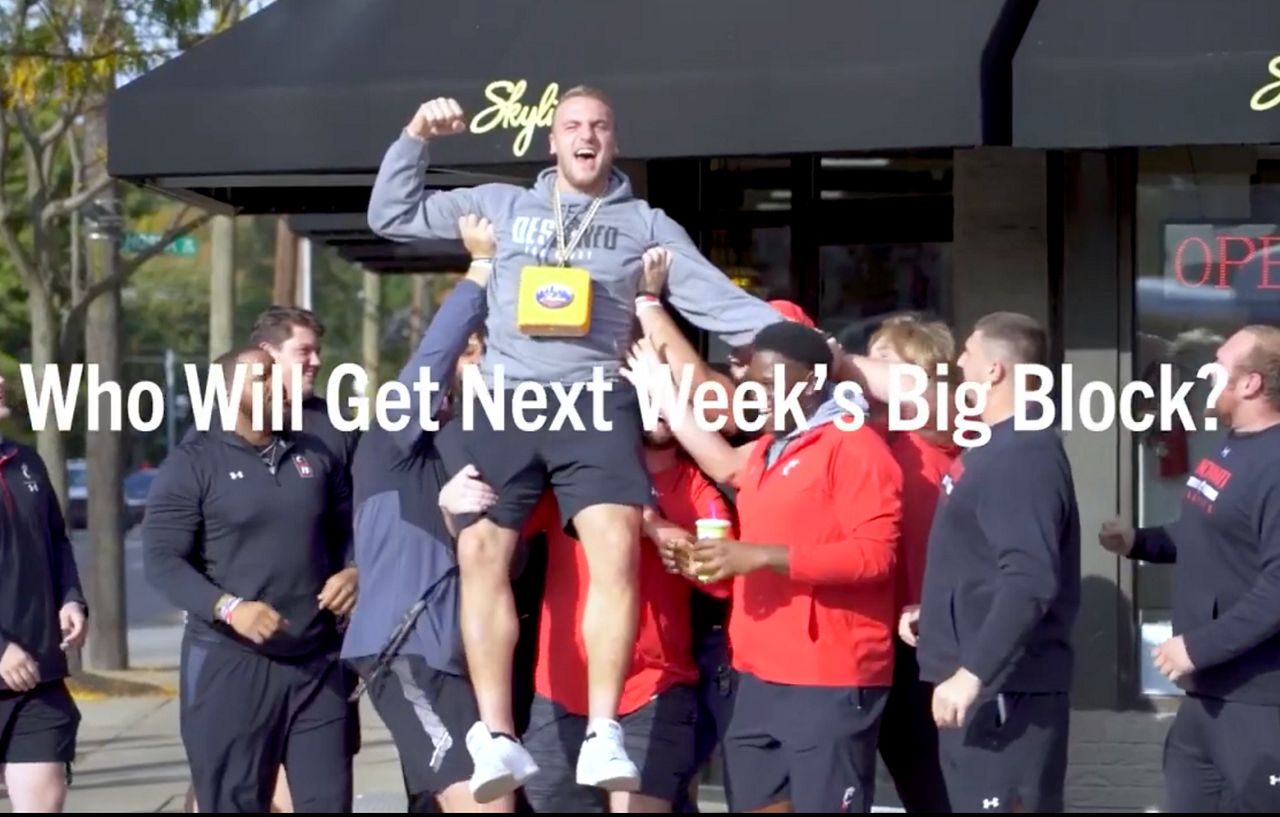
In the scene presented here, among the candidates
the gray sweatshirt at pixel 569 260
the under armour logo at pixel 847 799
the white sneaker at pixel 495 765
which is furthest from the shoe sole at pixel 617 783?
the gray sweatshirt at pixel 569 260

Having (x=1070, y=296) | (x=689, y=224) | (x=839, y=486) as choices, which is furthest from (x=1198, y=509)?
(x=689, y=224)

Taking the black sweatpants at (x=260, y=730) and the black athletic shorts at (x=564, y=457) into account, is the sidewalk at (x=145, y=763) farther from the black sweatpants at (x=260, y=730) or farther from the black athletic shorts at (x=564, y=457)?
the black athletic shorts at (x=564, y=457)

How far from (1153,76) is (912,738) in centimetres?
264

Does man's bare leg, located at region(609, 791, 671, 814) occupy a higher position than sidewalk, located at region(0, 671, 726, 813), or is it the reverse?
man's bare leg, located at region(609, 791, 671, 814)

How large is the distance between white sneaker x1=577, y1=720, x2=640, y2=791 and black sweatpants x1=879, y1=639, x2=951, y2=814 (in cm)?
108

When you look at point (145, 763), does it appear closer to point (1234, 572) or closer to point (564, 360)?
point (564, 360)

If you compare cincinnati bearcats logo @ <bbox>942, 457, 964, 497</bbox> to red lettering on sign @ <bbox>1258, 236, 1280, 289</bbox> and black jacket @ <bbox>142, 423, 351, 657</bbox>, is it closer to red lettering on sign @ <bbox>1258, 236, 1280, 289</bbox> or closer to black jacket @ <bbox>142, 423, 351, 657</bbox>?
black jacket @ <bbox>142, 423, 351, 657</bbox>

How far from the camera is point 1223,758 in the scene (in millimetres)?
5773

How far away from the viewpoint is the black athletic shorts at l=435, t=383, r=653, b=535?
227 inches

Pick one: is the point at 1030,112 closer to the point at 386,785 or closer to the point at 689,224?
the point at 689,224

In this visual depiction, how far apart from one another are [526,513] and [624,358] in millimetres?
544

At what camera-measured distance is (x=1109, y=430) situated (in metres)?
8.39

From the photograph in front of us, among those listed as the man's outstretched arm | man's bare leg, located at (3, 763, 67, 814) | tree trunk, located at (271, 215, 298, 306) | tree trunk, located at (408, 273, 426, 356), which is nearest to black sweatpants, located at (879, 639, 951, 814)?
the man's outstretched arm

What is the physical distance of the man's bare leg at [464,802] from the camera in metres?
6.02
